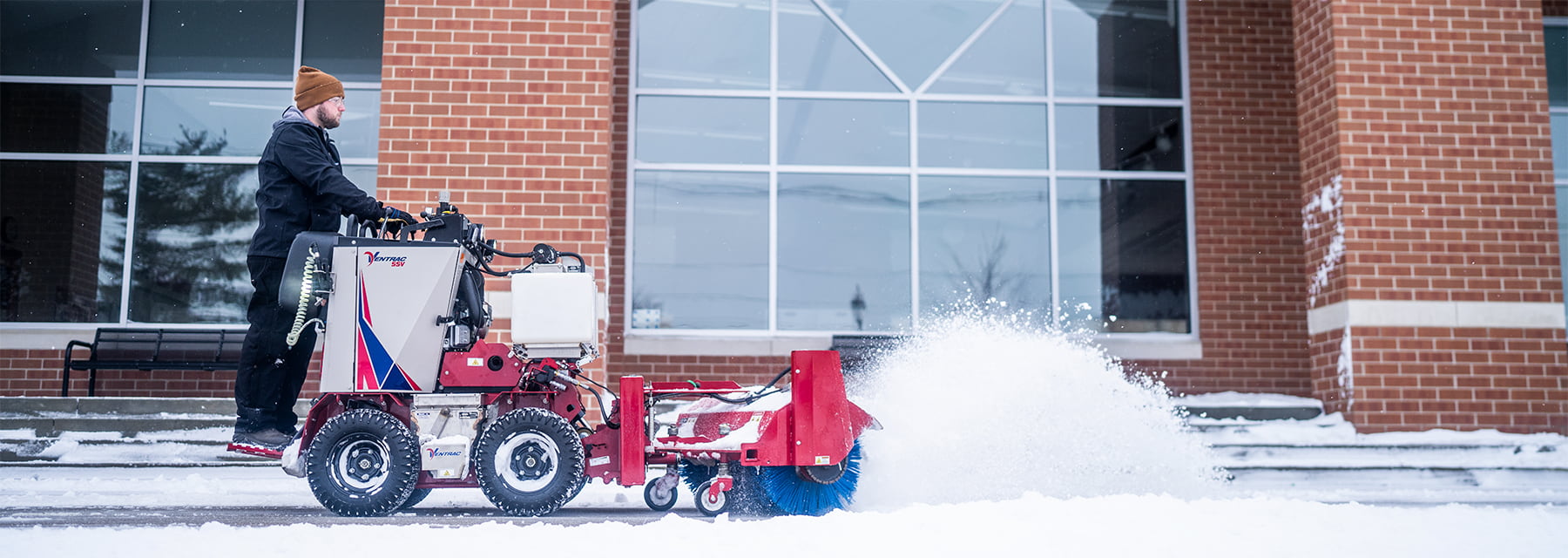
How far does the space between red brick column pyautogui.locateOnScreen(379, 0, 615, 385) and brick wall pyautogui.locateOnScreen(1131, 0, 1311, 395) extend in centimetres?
504

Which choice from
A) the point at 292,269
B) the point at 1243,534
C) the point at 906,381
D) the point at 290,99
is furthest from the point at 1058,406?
the point at 290,99

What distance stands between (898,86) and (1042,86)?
126 cm

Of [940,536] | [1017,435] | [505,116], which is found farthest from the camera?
[505,116]

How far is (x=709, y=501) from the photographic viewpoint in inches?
207

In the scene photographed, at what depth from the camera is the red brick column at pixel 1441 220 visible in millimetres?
8906

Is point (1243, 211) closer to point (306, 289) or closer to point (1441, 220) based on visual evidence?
point (1441, 220)

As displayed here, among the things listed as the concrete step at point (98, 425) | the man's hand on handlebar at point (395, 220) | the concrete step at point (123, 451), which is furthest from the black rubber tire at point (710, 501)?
the concrete step at point (98, 425)

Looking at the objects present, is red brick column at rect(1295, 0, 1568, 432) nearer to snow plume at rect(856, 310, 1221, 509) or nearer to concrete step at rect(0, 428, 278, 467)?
snow plume at rect(856, 310, 1221, 509)

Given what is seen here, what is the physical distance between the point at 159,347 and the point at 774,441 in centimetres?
668

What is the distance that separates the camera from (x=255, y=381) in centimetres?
520

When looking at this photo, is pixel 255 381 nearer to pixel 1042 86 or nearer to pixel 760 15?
pixel 760 15

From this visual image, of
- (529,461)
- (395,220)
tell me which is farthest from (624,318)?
(529,461)

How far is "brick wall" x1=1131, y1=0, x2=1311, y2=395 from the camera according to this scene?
10578mm

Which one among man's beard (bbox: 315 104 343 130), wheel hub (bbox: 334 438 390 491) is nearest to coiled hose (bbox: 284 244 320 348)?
wheel hub (bbox: 334 438 390 491)
